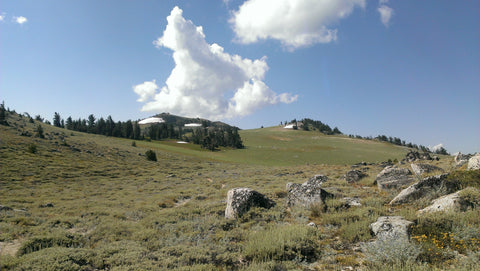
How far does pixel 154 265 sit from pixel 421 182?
11711 millimetres

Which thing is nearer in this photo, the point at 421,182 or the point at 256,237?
the point at 256,237

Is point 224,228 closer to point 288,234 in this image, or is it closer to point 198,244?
point 198,244

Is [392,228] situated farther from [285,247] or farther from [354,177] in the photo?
[354,177]

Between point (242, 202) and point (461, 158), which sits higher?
point (461, 158)

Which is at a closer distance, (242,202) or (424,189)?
(424,189)

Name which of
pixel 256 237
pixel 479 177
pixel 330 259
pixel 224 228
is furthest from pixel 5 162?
pixel 479 177

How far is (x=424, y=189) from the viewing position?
9.37 metres

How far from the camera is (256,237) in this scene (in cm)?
737

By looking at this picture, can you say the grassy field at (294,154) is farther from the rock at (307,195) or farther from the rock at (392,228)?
the rock at (392,228)

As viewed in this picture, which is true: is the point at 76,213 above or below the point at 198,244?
below

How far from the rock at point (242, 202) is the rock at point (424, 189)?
619 centimetres

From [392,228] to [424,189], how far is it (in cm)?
491

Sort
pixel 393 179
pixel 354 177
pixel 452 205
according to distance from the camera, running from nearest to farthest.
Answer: pixel 452 205, pixel 393 179, pixel 354 177

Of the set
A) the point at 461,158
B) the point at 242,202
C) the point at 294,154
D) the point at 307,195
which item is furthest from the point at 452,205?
the point at 294,154
